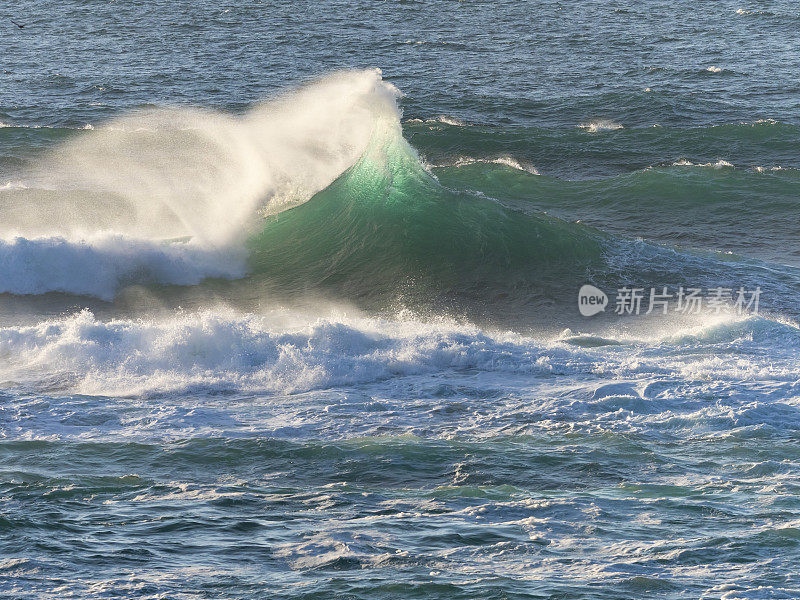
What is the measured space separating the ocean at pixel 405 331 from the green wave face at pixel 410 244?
7 centimetres

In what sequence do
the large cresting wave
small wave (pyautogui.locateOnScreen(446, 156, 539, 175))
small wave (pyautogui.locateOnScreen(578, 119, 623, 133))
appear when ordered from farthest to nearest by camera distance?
small wave (pyautogui.locateOnScreen(578, 119, 623, 133))
small wave (pyautogui.locateOnScreen(446, 156, 539, 175))
the large cresting wave

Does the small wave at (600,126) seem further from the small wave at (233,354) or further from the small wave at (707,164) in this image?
the small wave at (233,354)

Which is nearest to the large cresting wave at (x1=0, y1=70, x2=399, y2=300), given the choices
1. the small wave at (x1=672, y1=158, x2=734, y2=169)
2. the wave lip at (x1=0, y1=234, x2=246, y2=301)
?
the wave lip at (x1=0, y1=234, x2=246, y2=301)

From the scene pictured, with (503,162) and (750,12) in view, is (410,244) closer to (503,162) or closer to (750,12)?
(503,162)

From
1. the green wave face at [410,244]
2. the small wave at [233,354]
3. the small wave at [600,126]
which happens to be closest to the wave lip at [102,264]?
the green wave face at [410,244]

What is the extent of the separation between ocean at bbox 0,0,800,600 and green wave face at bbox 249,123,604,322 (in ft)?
0.23

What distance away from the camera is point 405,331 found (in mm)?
13438

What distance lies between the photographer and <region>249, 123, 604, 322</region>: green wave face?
16.7 meters

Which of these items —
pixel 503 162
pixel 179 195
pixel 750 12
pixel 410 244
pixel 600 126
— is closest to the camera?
pixel 410 244

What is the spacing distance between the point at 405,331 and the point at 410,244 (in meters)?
4.71

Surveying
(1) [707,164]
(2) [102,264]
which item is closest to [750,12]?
(1) [707,164]

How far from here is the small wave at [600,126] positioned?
26703 mm

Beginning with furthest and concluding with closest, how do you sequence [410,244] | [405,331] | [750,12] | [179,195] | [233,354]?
[750,12], [179,195], [410,244], [405,331], [233,354]

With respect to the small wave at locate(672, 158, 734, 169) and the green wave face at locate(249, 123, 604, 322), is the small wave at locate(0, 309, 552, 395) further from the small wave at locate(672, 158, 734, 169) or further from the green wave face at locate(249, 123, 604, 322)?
the small wave at locate(672, 158, 734, 169)
